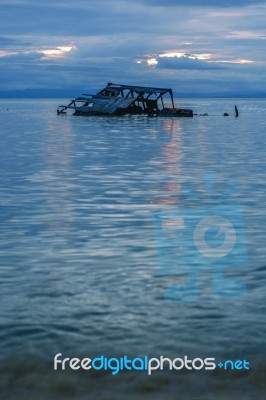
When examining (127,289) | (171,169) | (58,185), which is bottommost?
(171,169)

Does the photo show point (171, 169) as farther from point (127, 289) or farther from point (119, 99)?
point (119, 99)

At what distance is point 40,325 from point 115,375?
160cm

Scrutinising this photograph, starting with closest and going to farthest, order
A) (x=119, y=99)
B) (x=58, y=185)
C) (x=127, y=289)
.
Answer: (x=127, y=289) → (x=58, y=185) → (x=119, y=99)

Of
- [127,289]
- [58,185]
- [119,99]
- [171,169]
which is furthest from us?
[119,99]

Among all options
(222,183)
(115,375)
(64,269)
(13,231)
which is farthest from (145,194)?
(115,375)

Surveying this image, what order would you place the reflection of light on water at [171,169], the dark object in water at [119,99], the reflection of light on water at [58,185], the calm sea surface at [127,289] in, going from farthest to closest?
the dark object in water at [119,99] < the reflection of light on water at [171,169] < the reflection of light on water at [58,185] < the calm sea surface at [127,289]

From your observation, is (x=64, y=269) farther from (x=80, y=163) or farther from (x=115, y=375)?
(x=80, y=163)

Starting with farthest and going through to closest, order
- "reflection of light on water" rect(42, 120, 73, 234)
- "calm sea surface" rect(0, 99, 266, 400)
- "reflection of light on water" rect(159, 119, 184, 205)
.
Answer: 1. "reflection of light on water" rect(159, 119, 184, 205)
2. "reflection of light on water" rect(42, 120, 73, 234)
3. "calm sea surface" rect(0, 99, 266, 400)

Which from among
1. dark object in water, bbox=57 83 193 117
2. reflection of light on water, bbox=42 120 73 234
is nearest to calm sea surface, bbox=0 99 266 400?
reflection of light on water, bbox=42 120 73 234

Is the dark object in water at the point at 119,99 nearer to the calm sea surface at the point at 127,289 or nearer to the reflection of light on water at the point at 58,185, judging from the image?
the reflection of light on water at the point at 58,185

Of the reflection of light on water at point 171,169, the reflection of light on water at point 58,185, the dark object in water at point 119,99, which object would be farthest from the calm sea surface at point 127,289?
the dark object in water at point 119,99

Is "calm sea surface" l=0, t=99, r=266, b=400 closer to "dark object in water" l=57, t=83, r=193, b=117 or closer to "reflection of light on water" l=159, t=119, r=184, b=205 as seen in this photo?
"reflection of light on water" l=159, t=119, r=184, b=205

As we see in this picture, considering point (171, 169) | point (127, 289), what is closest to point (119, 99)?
point (171, 169)

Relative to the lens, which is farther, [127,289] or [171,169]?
[171,169]
